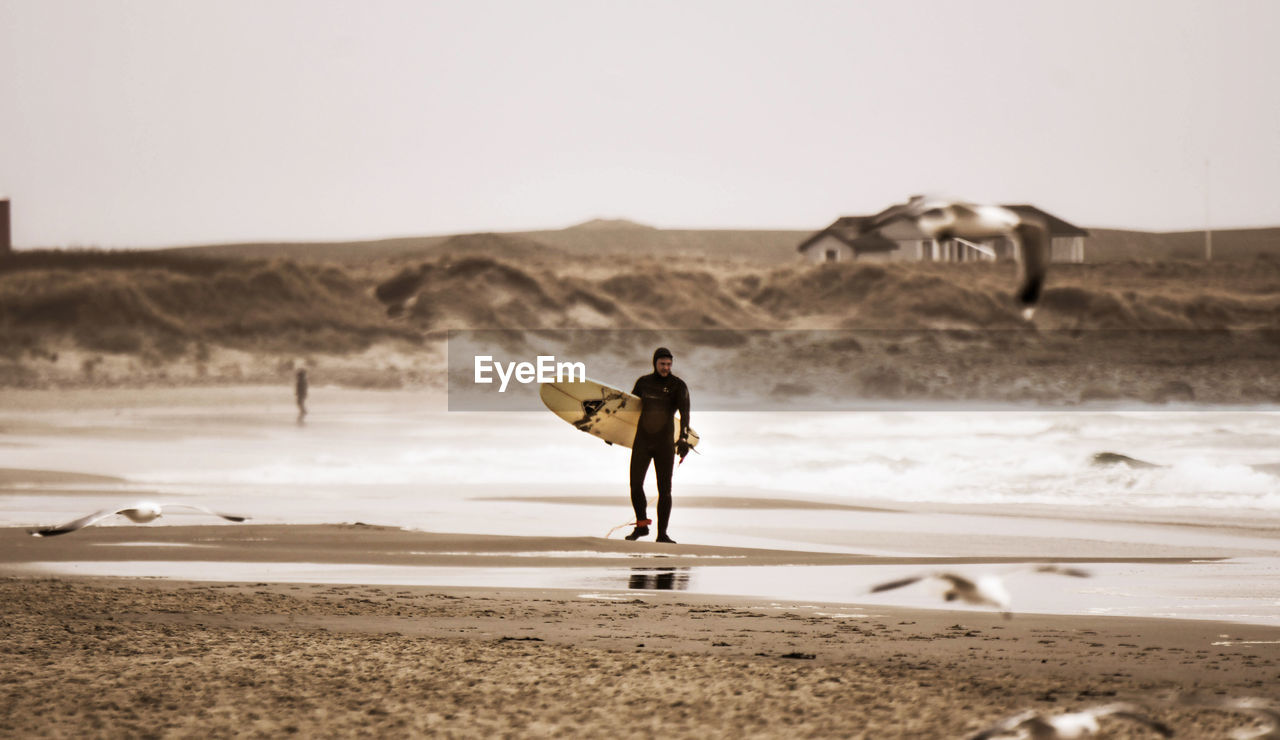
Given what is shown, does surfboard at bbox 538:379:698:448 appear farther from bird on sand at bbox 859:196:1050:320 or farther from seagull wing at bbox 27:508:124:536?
bird on sand at bbox 859:196:1050:320

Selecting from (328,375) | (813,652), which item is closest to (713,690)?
(813,652)

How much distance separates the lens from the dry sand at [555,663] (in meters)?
5.91

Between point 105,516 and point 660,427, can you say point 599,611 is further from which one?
point 105,516

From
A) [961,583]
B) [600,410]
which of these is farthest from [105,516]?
[961,583]

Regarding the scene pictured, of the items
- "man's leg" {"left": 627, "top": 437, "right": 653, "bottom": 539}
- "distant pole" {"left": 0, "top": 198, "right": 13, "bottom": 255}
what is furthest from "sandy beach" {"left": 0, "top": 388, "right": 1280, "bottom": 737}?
"distant pole" {"left": 0, "top": 198, "right": 13, "bottom": 255}

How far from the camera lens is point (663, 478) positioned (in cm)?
1160

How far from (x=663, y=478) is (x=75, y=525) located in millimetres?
4462

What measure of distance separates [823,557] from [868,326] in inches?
2052

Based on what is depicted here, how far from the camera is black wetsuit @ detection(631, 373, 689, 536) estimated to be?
1154 centimetres

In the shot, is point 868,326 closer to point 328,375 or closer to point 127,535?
point 328,375

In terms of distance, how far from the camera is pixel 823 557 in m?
11.1

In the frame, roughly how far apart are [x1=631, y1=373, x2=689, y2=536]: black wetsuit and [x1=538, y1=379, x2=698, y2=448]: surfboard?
2.56 metres

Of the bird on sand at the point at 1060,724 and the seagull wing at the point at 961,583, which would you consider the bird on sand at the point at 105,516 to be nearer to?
the seagull wing at the point at 961,583

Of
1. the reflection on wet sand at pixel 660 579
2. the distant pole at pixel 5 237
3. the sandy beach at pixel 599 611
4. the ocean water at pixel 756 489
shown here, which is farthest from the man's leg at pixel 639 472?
the distant pole at pixel 5 237
